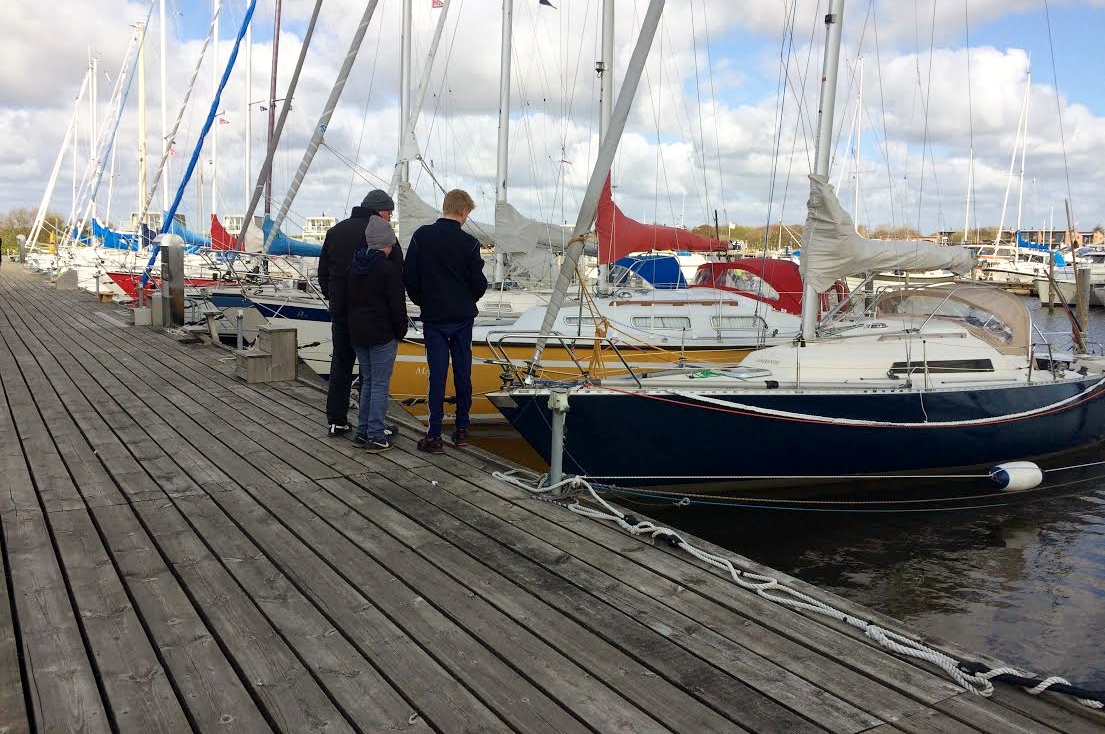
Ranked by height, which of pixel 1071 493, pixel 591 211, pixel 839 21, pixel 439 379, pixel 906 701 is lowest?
pixel 1071 493

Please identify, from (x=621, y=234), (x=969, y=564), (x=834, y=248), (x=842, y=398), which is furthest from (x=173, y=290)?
(x=969, y=564)

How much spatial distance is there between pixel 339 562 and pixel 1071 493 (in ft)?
35.3

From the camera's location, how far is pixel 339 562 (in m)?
3.92

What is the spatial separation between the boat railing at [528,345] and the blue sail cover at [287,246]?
6091mm

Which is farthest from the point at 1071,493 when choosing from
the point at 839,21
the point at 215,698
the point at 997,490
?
the point at 215,698

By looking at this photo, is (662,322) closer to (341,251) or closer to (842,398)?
(842,398)

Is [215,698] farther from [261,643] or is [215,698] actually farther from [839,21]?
[839,21]

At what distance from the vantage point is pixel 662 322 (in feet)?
43.0

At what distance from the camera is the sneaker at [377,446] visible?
6.04m

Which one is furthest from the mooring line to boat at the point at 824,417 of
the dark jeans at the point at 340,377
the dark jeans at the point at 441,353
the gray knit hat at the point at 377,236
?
the gray knit hat at the point at 377,236

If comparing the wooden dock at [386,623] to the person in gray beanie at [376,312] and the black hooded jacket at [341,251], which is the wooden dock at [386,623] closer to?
the person in gray beanie at [376,312]

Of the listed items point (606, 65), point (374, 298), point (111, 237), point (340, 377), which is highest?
point (606, 65)

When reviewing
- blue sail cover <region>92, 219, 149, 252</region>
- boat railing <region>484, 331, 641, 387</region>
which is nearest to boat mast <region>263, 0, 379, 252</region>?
boat railing <region>484, 331, 641, 387</region>

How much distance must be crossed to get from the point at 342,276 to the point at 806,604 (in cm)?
397
